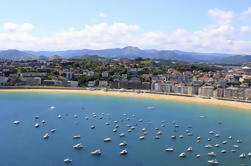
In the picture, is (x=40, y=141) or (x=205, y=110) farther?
(x=205, y=110)

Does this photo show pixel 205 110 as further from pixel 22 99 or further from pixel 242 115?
pixel 22 99

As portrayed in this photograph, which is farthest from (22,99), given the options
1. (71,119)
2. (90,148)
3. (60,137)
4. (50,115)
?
(90,148)

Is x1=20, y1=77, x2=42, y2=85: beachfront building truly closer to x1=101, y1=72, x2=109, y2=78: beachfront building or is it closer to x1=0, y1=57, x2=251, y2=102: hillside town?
x1=0, y1=57, x2=251, y2=102: hillside town

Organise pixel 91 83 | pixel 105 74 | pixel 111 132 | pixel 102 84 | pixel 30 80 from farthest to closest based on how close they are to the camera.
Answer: pixel 105 74 < pixel 30 80 < pixel 102 84 < pixel 91 83 < pixel 111 132

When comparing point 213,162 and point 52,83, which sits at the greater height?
point 52,83

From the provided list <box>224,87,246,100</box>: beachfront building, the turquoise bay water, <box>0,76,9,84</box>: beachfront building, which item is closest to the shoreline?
<box>224,87,246,100</box>: beachfront building

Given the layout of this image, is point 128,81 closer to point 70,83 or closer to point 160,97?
point 160,97

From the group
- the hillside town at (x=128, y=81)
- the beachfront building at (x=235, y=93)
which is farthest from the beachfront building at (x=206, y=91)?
the beachfront building at (x=235, y=93)

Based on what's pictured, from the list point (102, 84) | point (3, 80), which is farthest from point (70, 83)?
point (3, 80)
